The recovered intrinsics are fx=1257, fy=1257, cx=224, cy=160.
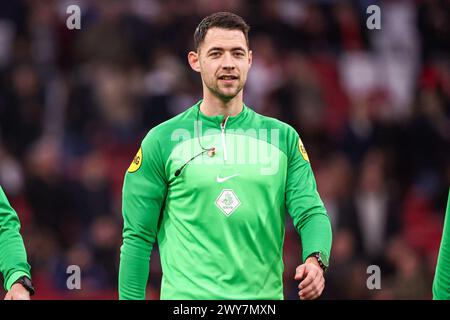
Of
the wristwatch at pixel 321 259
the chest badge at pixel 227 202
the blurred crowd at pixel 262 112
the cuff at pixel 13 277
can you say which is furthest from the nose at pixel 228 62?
the blurred crowd at pixel 262 112

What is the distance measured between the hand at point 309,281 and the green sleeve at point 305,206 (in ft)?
0.94

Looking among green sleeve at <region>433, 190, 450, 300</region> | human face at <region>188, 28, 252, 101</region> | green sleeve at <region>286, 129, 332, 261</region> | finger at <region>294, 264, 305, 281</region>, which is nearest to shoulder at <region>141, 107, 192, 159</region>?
human face at <region>188, 28, 252, 101</region>

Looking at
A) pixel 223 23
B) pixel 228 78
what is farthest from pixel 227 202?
pixel 223 23

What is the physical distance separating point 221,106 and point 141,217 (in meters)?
0.75

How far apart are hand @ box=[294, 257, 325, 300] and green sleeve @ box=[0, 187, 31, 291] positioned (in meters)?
1.36

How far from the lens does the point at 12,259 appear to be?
248 inches

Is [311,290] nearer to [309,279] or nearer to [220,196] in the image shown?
[309,279]

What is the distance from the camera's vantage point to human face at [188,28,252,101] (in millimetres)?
6676

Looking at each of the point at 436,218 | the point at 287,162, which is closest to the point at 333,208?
the point at 436,218

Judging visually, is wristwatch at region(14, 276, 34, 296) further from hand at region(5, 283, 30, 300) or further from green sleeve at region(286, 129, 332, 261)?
green sleeve at region(286, 129, 332, 261)

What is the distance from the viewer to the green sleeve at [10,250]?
6281mm

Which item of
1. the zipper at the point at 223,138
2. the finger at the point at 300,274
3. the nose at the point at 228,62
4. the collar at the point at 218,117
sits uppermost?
the nose at the point at 228,62

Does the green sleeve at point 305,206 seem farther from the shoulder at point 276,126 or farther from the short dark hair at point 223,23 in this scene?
the short dark hair at point 223,23
